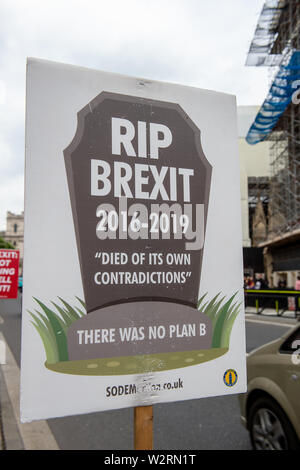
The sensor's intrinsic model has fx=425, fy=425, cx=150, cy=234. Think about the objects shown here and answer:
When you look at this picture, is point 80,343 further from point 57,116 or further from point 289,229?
point 289,229

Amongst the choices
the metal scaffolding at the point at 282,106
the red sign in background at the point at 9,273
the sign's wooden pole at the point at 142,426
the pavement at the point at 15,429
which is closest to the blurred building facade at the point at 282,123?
the metal scaffolding at the point at 282,106

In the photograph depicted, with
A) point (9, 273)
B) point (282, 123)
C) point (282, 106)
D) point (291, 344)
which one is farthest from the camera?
point (282, 123)

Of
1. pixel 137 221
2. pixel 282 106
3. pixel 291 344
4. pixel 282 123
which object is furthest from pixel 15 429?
pixel 282 123

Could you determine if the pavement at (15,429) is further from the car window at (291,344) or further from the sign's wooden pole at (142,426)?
the sign's wooden pole at (142,426)

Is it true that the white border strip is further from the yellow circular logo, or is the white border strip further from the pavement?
the yellow circular logo

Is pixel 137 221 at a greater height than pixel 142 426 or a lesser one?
greater

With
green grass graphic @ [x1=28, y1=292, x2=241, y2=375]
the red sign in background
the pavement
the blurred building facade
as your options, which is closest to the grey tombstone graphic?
green grass graphic @ [x1=28, y1=292, x2=241, y2=375]

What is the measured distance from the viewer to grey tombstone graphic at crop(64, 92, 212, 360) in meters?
1.70

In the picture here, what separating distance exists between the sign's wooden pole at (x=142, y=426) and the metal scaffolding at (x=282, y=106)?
24.1m

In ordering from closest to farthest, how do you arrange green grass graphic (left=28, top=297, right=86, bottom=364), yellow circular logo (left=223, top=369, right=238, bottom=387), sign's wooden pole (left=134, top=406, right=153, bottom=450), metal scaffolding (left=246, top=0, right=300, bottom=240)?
green grass graphic (left=28, top=297, right=86, bottom=364)
sign's wooden pole (left=134, top=406, right=153, bottom=450)
yellow circular logo (left=223, top=369, right=238, bottom=387)
metal scaffolding (left=246, top=0, right=300, bottom=240)

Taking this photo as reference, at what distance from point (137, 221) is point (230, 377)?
788mm

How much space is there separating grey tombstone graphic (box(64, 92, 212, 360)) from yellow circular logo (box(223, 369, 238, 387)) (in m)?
0.16

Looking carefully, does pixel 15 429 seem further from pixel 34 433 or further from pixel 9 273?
pixel 9 273

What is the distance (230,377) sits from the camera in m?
1.84
